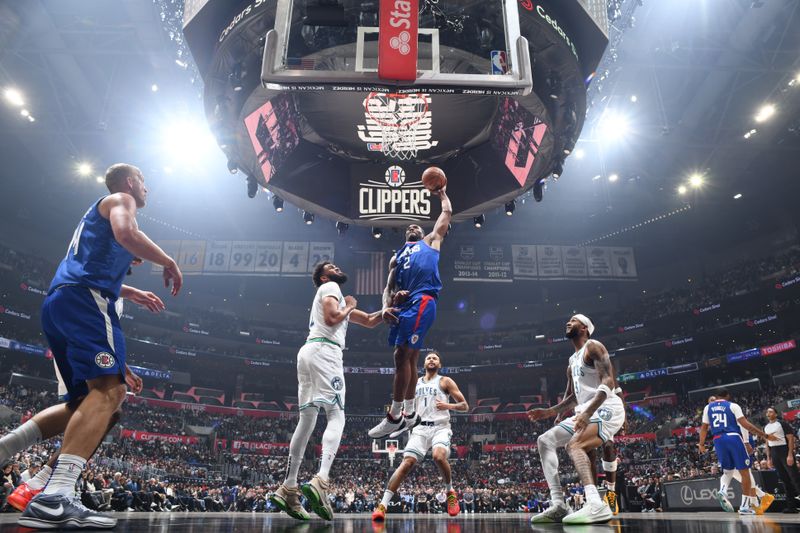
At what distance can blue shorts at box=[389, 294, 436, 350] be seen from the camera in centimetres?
493

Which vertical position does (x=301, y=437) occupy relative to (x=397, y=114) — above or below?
below

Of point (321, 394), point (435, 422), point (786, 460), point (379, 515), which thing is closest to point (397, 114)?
point (435, 422)

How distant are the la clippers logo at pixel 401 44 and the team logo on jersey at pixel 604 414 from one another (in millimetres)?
4243

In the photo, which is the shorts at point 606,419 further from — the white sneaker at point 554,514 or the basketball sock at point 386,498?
the basketball sock at point 386,498

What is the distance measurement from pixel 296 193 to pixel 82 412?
19.4 ft

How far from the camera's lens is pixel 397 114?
27.1ft

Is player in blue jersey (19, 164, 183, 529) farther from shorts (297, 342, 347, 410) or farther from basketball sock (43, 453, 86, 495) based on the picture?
shorts (297, 342, 347, 410)

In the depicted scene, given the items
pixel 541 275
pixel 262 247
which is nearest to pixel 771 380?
pixel 541 275

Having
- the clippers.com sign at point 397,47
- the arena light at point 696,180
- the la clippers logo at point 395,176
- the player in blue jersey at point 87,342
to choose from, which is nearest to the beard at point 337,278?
the player in blue jersey at point 87,342

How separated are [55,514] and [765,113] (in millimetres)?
25427

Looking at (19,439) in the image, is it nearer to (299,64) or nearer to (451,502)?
(299,64)

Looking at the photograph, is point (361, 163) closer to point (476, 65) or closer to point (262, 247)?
point (476, 65)

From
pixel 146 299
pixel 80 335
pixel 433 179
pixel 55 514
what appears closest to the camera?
pixel 55 514

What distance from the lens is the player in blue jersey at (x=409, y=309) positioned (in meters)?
4.95
